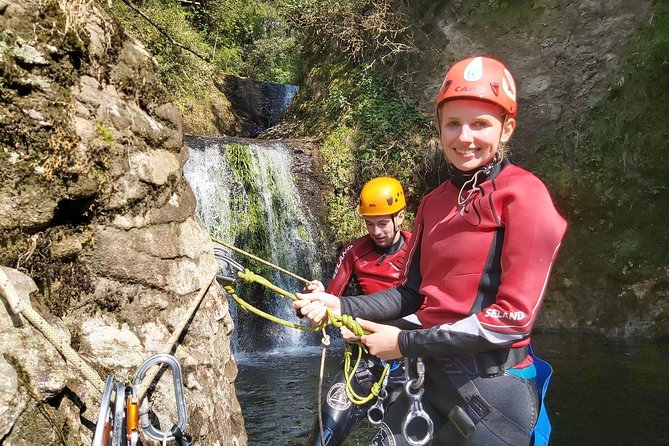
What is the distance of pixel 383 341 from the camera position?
7.37 ft

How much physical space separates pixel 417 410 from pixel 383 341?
324mm

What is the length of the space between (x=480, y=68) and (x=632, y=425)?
17.1 feet

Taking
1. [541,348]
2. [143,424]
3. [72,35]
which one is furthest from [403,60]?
[143,424]

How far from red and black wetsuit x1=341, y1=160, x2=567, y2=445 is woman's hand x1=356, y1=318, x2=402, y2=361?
0.16 feet

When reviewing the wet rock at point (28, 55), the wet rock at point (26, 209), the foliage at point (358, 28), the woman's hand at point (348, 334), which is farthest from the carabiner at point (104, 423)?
the foliage at point (358, 28)

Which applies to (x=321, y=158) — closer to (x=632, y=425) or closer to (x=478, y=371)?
(x=632, y=425)

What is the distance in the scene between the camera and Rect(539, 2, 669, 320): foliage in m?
9.58

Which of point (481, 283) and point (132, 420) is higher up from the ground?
point (481, 283)

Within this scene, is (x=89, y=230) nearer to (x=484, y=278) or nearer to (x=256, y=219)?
(x=484, y=278)

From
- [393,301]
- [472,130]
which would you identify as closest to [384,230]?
[393,301]

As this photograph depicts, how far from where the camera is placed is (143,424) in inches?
85.1

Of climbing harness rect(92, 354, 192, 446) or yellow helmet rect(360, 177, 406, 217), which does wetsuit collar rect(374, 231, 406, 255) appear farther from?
climbing harness rect(92, 354, 192, 446)

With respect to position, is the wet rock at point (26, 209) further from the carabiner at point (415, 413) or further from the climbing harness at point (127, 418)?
the carabiner at point (415, 413)

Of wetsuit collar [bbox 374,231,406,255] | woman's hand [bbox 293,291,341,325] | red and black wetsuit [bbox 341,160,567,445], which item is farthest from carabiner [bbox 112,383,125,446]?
wetsuit collar [bbox 374,231,406,255]
